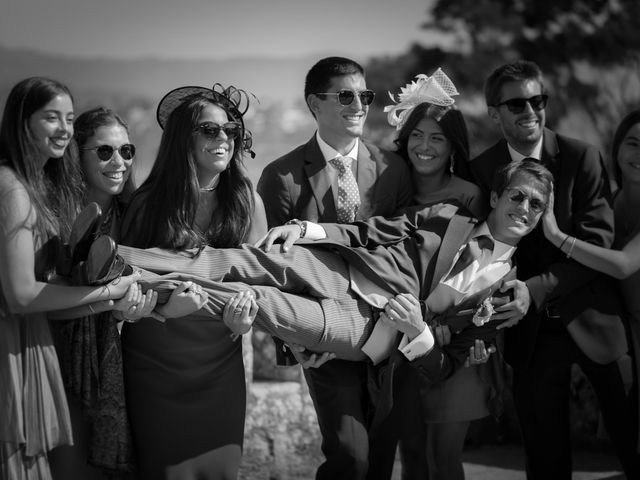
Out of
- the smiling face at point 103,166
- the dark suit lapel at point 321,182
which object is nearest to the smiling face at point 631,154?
the dark suit lapel at point 321,182

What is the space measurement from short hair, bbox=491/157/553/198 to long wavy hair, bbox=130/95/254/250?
1.12 meters

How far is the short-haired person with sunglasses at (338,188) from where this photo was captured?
362 centimetres

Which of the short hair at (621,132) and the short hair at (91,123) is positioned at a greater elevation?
the short hair at (91,123)

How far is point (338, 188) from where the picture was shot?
3.95 meters

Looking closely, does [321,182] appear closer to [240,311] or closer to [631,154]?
[240,311]

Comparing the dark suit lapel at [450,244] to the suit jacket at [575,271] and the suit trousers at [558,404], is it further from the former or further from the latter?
the suit trousers at [558,404]

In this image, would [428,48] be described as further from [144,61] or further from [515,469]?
[515,469]

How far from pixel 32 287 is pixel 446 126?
202cm

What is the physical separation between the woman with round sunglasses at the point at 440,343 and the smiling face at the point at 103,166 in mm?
1336

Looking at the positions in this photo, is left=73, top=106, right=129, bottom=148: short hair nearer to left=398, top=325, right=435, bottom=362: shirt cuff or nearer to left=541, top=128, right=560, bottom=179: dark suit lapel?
left=398, top=325, right=435, bottom=362: shirt cuff

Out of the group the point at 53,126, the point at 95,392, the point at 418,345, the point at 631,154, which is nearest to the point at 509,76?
the point at 631,154

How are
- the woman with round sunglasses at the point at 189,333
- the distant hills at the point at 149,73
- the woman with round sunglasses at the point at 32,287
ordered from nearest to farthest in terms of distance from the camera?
1. the woman with round sunglasses at the point at 32,287
2. the woman with round sunglasses at the point at 189,333
3. the distant hills at the point at 149,73

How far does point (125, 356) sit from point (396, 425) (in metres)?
1.20

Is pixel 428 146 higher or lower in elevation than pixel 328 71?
lower
